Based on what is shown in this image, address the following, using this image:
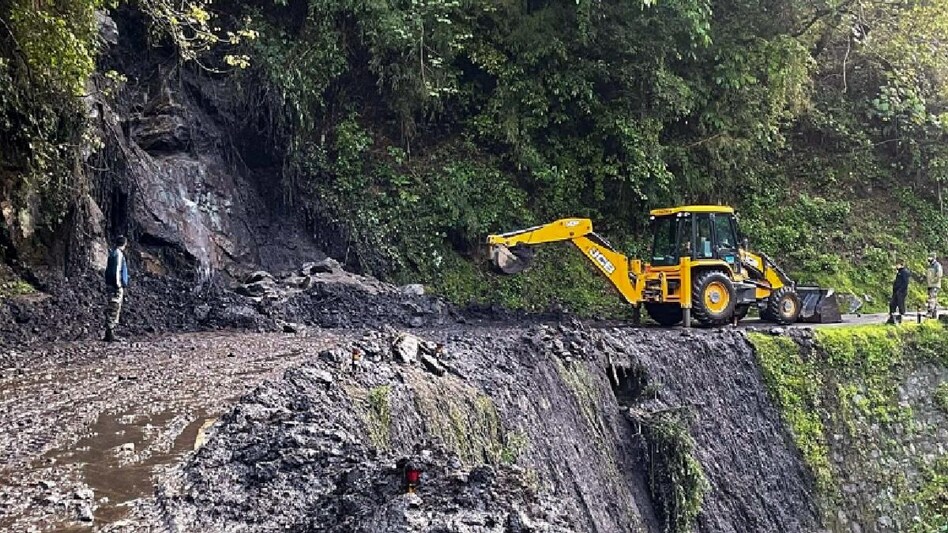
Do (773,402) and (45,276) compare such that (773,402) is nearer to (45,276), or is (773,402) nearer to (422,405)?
(422,405)

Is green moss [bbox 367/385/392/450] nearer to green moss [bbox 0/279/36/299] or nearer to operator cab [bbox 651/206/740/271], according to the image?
green moss [bbox 0/279/36/299]

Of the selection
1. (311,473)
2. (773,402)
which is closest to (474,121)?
(773,402)

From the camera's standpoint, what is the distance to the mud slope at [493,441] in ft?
13.4

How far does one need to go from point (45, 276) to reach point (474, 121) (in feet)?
32.4

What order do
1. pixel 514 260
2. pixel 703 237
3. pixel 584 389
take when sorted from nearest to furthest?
1. pixel 584 389
2. pixel 703 237
3. pixel 514 260

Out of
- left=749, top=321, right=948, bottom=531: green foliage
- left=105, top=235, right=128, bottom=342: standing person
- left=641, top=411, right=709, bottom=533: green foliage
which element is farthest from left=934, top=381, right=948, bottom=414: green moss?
left=105, top=235, right=128, bottom=342: standing person

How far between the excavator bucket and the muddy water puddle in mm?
9221

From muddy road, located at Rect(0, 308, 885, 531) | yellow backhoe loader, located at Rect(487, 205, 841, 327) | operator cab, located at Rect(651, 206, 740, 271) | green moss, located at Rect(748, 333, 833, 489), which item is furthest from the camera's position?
operator cab, located at Rect(651, 206, 740, 271)

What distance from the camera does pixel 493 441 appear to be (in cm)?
691

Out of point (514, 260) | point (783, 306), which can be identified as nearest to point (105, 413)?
point (514, 260)

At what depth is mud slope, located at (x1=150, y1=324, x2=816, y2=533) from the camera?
408 cm

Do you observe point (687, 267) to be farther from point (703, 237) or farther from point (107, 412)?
point (107, 412)

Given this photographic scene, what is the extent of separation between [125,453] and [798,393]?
10.0 metres

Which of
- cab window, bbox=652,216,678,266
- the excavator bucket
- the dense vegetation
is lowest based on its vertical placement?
the excavator bucket
